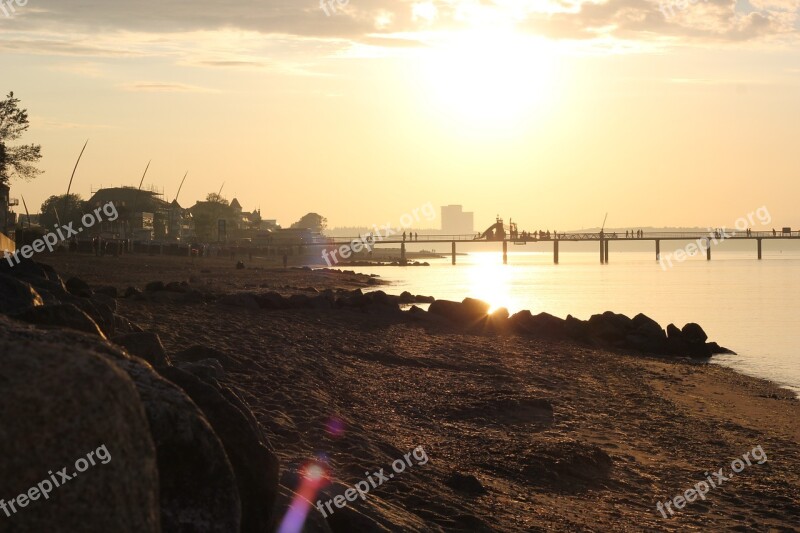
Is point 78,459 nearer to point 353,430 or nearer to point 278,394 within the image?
point 353,430

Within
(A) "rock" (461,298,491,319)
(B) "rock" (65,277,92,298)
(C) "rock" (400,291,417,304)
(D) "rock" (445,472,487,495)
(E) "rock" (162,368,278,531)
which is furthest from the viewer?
(C) "rock" (400,291,417,304)

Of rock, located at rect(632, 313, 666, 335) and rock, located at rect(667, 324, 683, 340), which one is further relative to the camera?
rock, located at rect(667, 324, 683, 340)

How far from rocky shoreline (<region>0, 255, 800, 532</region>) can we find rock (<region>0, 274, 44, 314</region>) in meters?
0.02

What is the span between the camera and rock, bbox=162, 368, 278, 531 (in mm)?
5133

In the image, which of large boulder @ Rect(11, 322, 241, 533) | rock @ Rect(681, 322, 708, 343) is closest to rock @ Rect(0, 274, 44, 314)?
large boulder @ Rect(11, 322, 241, 533)

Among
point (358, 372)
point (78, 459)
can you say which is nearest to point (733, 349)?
point (358, 372)

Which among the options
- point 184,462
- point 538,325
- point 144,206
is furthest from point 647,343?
point 144,206

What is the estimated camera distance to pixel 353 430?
11.8 m

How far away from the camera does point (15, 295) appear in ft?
28.3

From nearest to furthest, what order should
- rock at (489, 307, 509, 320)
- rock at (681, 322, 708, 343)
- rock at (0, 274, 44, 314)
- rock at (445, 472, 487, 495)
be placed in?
rock at (0, 274, 44, 314)
rock at (445, 472, 487, 495)
rock at (681, 322, 708, 343)
rock at (489, 307, 509, 320)

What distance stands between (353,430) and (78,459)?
8671 millimetres

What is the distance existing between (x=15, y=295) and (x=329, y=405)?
5.62 meters

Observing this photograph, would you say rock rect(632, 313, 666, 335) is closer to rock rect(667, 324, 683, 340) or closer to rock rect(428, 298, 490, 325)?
rock rect(667, 324, 683, 340)

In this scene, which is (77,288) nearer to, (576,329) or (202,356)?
(202,356)
